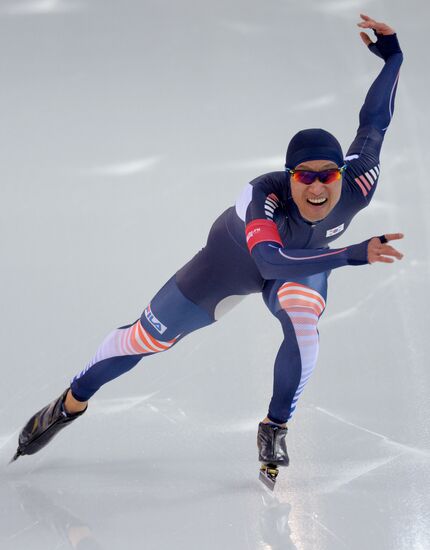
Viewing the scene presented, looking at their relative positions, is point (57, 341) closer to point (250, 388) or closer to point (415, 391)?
point (250, 388)

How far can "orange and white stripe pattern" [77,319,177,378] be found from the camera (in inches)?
99.0

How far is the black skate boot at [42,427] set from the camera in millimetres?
2530

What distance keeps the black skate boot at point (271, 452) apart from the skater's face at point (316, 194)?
593 mm

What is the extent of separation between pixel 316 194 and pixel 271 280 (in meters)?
0.34

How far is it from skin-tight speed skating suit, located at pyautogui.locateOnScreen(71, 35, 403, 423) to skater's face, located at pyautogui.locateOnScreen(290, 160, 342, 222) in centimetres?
4

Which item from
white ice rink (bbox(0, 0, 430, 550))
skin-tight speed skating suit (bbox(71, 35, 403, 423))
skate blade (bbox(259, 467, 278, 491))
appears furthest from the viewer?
skin-tight speed skating suit (bbox(71, 35, 403, 423))

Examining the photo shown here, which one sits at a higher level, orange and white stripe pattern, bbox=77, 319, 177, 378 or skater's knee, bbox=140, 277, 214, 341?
skater's knee, bbox=140, 277, 214, 341

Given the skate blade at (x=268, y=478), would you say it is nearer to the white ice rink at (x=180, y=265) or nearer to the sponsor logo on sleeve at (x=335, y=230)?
the white ice rink at (x=180, y=265)

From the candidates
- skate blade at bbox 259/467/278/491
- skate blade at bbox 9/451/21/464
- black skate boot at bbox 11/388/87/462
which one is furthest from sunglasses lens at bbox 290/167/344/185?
skate blade at bbox 9/451/21/464

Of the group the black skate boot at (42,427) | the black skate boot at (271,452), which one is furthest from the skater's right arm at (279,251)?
the black skate boot at (42,427)

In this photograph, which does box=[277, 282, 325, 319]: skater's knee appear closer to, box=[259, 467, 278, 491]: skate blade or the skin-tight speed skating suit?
the skin-tight speed skating suit

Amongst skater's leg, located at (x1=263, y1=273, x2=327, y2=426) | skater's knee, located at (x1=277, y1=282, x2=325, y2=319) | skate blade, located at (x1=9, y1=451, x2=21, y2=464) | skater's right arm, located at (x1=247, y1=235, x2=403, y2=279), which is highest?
skater's right arm, located at (x1=247, y1=235, x2=403, y2=279)

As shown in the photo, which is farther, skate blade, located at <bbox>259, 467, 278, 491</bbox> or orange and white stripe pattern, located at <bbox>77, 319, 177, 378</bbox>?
orange and white stripe pattern, located at <bbox>77, 319, 177, 378</bbox>

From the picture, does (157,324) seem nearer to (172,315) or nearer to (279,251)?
(172,315)
